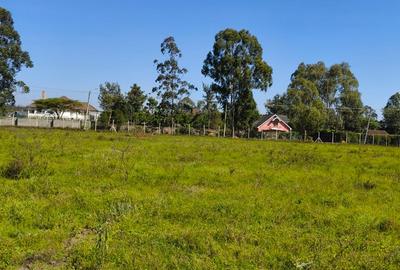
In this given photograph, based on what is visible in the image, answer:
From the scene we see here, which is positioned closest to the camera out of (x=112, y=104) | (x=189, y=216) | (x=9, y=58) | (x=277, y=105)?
(x=189, y=216)

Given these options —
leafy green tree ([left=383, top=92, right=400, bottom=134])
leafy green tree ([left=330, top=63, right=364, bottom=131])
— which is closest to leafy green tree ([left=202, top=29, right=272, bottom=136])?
leafy green tree ([left=330, top=63, right=364, bottom=131])

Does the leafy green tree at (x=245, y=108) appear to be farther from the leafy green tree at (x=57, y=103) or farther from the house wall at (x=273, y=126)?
the leafy green tree at (x=57, y=103)

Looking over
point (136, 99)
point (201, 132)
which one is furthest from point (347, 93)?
point (136, 99)

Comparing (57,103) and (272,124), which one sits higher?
(57,103)

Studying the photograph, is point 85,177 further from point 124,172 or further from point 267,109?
point 267,109

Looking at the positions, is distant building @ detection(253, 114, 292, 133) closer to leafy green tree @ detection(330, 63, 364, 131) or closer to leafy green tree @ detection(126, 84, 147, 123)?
leafy green tree @ detection(330, 63, 364, 131)

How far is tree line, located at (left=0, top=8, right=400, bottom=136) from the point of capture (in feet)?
215

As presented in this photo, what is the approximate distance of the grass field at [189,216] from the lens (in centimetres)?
653

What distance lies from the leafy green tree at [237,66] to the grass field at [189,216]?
52.1 m

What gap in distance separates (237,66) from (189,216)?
192 feet

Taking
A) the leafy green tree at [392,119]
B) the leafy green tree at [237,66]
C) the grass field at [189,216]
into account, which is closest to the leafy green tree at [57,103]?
the leafy green tree at [237,66]

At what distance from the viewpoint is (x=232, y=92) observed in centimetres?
6744

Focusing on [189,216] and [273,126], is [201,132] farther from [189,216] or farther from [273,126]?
[189,216]

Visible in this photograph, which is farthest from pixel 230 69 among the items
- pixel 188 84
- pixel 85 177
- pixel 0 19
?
pixel 85 177
